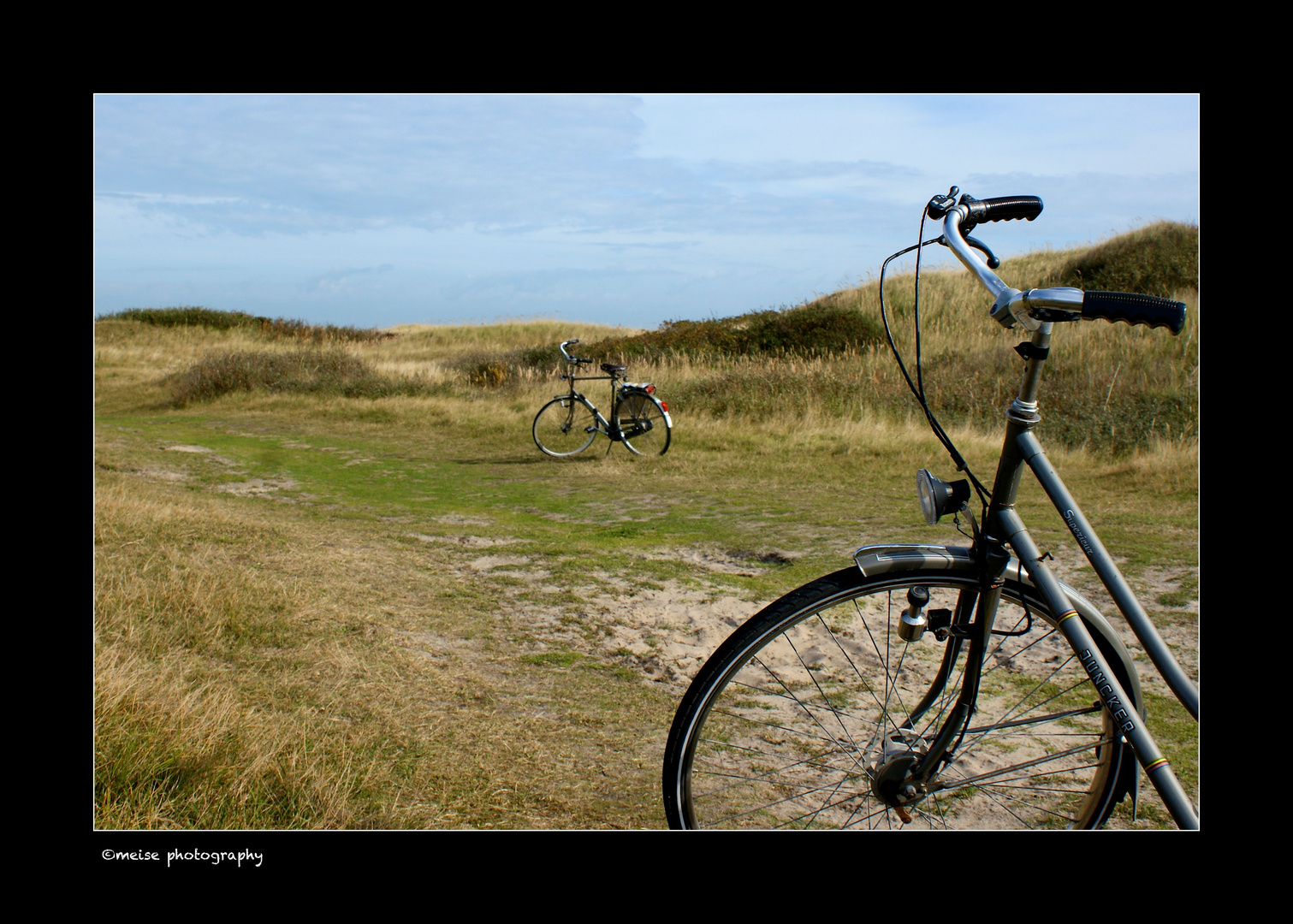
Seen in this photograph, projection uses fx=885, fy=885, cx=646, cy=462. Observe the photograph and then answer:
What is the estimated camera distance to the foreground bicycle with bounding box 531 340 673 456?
11.0 m

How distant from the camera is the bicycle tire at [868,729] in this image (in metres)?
1.90

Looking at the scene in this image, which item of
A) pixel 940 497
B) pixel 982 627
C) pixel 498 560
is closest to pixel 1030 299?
pixel 940 497

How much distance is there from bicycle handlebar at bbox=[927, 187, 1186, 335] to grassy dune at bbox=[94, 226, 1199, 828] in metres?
1.70

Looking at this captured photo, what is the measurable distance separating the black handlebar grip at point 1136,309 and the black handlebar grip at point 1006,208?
41 cm

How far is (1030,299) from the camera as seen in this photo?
1742 millimetres

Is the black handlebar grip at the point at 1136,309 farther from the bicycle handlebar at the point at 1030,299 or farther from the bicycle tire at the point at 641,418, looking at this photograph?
the bicycle tire at the point at 641,418

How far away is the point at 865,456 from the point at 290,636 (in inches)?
306

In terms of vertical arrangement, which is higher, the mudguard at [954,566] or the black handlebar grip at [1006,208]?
the black handlebar grip at [1006,208]

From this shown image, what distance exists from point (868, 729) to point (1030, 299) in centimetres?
195

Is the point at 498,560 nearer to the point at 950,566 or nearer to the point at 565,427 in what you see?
the point at 950,566

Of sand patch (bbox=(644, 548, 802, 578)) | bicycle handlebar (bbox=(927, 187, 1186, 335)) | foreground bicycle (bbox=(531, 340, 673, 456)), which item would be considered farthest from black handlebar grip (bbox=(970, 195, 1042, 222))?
foreground bicycle (bbox=(531, 340, 673, 456))

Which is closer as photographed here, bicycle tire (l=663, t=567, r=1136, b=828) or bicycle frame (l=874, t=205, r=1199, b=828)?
→ bicycle frame (l=874, t=205, r=1199, b=828)

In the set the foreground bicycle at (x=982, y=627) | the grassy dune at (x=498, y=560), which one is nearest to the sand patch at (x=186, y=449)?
the grassy dune at (x=498, y=560)

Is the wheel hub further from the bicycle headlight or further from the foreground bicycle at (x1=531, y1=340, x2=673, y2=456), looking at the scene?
the foreground bicycle at (x1=531, y1=340, x2=673, y2=456)
